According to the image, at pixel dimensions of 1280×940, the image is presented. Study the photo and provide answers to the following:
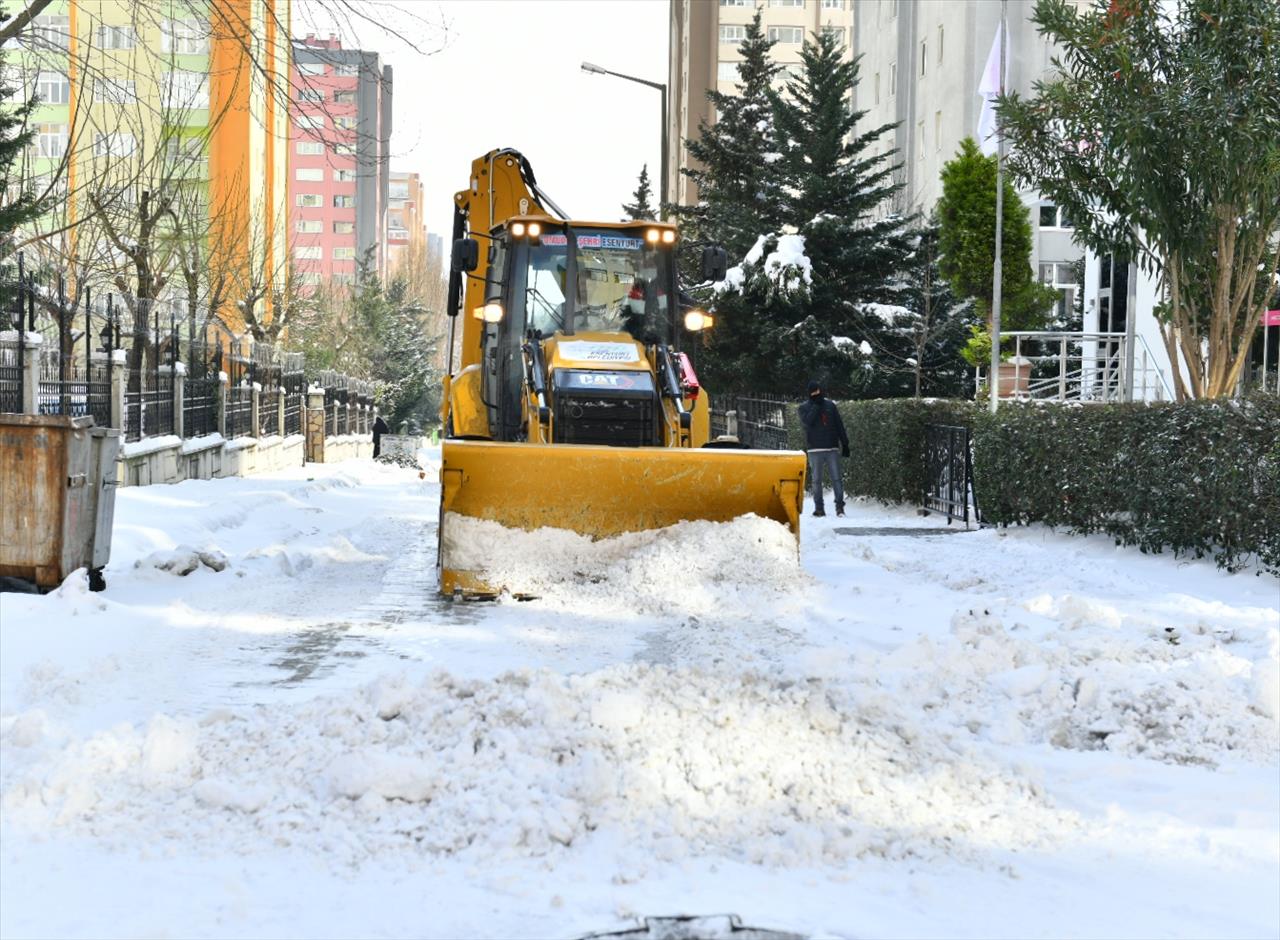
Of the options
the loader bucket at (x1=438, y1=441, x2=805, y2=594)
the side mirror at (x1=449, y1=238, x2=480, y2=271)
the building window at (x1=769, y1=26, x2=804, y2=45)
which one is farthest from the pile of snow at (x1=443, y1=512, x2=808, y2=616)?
the building window at (x1=769, y1=26, x2=804, y2=45)

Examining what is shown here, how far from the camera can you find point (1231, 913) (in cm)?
448

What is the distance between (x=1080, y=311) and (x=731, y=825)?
128 ft

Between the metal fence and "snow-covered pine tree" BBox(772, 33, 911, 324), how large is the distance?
237 cm

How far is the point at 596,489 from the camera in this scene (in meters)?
11.1

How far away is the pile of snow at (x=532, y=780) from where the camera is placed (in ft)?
16.3

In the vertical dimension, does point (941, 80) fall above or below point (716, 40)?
below

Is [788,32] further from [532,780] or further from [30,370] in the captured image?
[532,780]

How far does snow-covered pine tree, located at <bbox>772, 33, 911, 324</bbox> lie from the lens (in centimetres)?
3269

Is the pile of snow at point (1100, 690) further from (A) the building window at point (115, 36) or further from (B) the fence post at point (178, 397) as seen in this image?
(B) the fence post at point (178, 397)

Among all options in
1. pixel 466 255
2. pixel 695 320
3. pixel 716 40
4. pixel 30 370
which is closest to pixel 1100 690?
pixel 695 320

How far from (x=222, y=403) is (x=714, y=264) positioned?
16.7m

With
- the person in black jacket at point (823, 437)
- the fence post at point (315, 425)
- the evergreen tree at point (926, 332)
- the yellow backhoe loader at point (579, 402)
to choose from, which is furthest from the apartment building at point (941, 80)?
the yellow backhoe loader at point (579, 402)

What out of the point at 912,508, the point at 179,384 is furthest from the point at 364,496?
the point at 912,508

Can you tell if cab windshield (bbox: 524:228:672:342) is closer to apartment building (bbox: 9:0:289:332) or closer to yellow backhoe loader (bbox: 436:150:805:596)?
yellow backhoe loader (bbox: 436:150:805:596)
